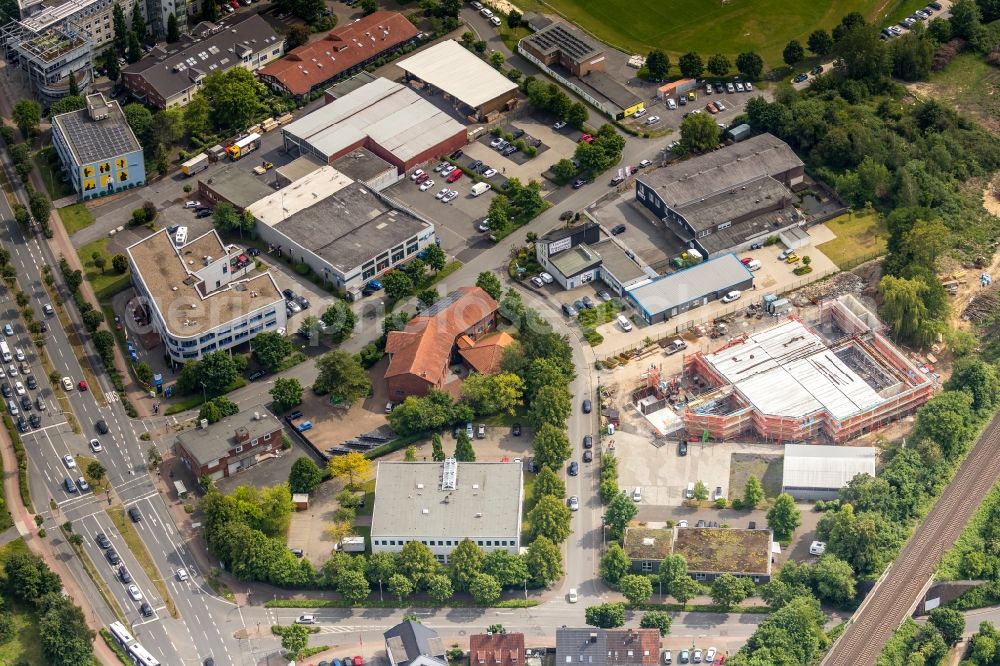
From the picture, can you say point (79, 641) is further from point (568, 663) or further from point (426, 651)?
point (568, 663)

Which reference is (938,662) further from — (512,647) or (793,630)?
(512,647)

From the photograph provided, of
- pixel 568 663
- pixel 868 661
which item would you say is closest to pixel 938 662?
pixel 868 661

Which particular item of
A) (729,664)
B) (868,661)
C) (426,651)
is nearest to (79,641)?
(426,651)

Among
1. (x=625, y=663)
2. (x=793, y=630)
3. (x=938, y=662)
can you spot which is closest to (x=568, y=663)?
(x=625, y=663)

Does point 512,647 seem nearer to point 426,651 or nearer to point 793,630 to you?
point 426,651

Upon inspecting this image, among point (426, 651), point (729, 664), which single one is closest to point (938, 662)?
point (729, 664)

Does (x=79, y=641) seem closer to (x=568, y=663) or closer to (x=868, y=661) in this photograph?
(x=568, y=663)
